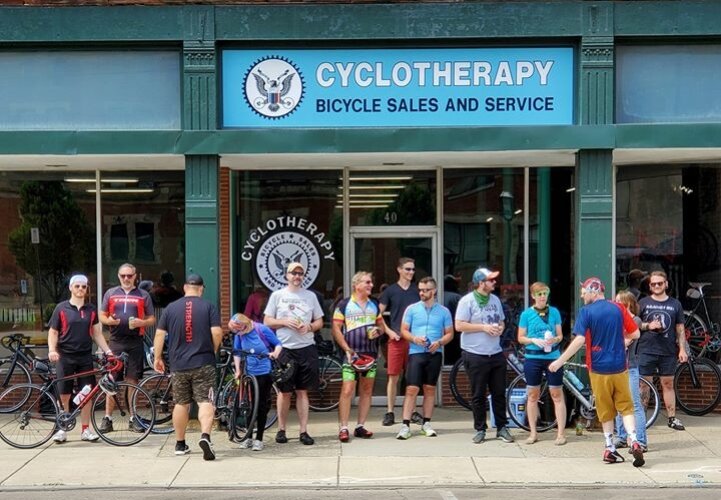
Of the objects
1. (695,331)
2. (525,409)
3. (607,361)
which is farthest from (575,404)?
(695,331)

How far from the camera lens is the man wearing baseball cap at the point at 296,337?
10.2 metres

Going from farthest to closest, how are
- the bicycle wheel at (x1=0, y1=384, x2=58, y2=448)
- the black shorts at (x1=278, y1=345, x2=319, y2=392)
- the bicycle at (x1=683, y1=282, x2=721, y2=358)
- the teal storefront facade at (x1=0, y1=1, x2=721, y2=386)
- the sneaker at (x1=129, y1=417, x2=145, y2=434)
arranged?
the bicycle at (x1=683, y1=282, x2=721, y2=358), the teal storefront facade at (x1=0, y1=1, x2=721, y2=386), the sneaker at (x1=129, y1=417, x2=145, y2=434), the bicycle wheel at (x1=0, y1=384, x2=58, y2=448), the black shorts at (x1=278, y1=345, x2=319, y2=392)

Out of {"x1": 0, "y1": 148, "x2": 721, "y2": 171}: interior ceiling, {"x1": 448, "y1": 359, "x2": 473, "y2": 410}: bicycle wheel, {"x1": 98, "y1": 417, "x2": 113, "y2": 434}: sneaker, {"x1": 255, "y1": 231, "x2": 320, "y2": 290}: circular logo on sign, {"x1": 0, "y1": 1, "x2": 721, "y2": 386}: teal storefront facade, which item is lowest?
{"x1": 98, "y1": 417, "x2": 113, "y2": 434}: sneaker

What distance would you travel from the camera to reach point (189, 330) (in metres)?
9.62

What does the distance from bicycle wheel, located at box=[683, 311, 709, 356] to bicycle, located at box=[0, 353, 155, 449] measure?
6.82 m

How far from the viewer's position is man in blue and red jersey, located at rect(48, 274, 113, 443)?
412 inches

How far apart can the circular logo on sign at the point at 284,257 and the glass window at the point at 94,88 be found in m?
2.26

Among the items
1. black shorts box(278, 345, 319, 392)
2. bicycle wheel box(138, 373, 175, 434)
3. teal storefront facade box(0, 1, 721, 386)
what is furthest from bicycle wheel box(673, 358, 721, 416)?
bicycle wheel box(138, 373, 175, 434)

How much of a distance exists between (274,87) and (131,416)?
416 cm

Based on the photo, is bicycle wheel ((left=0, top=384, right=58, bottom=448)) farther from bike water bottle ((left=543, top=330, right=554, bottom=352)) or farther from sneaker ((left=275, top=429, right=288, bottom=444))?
bike water bottle ((left=543, top=330, right=554, bottom=352))

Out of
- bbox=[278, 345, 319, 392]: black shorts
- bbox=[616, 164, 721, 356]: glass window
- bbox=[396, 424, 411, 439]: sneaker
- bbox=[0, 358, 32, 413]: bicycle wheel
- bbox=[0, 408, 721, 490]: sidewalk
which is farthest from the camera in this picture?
bbox=[616, 164, 721, 356]: glass window

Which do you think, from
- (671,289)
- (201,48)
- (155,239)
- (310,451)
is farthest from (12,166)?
(671,289)

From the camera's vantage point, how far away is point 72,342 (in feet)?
34.4

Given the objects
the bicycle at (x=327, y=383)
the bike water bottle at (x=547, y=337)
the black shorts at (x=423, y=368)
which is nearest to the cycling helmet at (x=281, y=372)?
the black shorts at (x=423, y=368)
